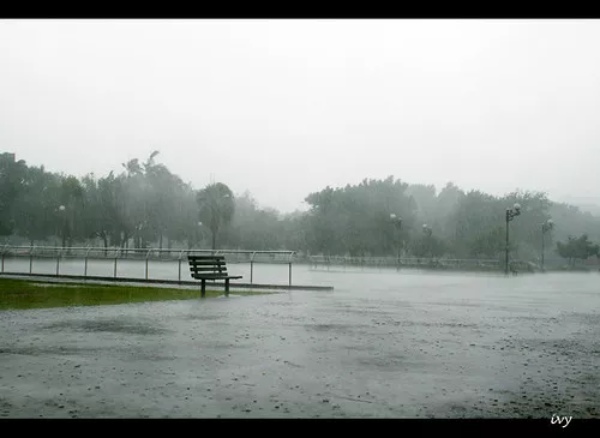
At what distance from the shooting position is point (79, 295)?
1570 cm

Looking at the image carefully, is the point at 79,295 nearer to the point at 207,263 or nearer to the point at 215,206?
the point at 207,263

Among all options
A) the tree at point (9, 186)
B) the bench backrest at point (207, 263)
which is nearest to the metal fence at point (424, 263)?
the tree at point (9, 186)

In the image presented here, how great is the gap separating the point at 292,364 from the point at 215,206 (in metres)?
67.7

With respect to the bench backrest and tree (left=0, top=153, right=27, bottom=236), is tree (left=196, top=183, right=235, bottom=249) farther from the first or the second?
the bench backrest

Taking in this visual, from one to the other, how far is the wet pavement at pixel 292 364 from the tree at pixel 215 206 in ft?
201

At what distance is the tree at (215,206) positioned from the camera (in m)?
73.6

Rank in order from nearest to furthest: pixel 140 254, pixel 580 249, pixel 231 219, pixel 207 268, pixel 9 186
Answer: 1. pixel 207 268
2. pixel 140 254
3. pixel 9 186
4. pixel 580 249
5. pixel 231 219

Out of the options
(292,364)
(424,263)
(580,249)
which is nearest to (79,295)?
(292,364)
